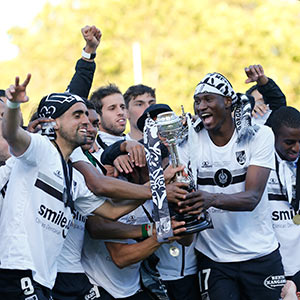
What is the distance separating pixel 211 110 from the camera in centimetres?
572

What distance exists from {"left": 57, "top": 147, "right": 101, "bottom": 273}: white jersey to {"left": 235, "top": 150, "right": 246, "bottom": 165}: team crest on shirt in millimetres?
1249

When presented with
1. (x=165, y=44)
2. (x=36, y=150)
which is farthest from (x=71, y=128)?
(x=165, y=44)

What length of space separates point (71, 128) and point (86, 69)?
5.50ft

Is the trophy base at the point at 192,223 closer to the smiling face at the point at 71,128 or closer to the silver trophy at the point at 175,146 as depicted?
the silver trophy at the point at 175,146

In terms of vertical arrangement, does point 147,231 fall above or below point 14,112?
below

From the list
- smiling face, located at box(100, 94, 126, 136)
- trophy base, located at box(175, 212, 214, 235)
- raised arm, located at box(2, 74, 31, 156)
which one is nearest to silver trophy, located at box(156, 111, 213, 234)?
trophy base, located at box(175, 212, 214, 235)

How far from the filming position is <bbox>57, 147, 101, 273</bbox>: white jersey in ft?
17.2

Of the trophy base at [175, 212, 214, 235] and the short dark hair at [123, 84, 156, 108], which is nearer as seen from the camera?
the trophy base at [175, 212, 214, 235]

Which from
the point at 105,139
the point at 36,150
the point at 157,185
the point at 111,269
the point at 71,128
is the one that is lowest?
the point at 111,269

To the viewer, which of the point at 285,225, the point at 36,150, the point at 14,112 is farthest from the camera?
the point at 285,225

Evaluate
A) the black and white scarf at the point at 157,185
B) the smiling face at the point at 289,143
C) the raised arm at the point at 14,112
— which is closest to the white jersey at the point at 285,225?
the smiling face at the point at 289,143

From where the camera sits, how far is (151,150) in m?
4.89

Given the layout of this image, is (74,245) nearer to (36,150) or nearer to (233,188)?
(36,150)

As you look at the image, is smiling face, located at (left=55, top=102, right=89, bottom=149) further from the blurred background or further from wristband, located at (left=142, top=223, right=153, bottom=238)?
the blurred background
